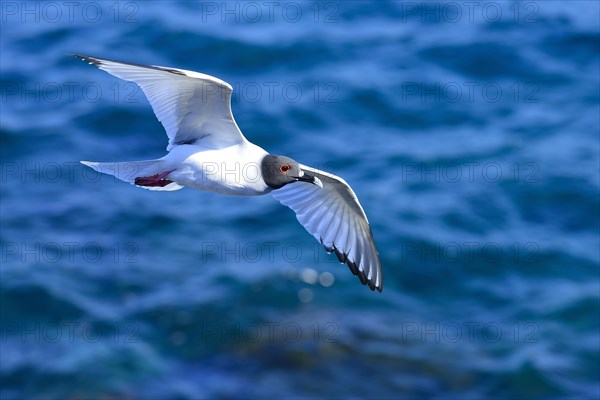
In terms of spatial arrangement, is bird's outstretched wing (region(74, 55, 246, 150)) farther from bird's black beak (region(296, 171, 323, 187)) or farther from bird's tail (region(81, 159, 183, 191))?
bird's black beak (region(296, 171, 323, 187))

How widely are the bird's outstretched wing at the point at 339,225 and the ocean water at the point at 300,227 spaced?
4063 mm

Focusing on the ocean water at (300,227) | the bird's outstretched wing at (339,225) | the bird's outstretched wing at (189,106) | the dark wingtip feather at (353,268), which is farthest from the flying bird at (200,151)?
the ocean water at (300,227)

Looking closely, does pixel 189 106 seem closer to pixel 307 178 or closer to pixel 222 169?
pixel 222 169

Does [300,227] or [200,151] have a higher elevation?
[200,151]

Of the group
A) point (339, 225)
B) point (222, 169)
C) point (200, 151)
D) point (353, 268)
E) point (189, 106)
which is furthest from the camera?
point (339, 225)

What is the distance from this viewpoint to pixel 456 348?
1728 centimetres

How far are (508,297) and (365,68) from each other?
7.62m

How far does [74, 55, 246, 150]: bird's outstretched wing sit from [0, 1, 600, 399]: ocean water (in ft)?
19.4

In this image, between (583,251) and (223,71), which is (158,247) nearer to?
(223,71)

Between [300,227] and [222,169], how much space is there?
9.07 meters

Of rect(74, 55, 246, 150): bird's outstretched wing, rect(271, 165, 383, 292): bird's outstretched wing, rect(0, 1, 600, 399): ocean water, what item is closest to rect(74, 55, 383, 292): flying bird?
rect(74, 55, 246, 150): bird's outstretched wing

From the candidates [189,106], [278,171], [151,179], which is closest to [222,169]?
[278,171]

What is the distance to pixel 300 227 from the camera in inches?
781

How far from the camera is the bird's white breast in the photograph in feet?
35.5
